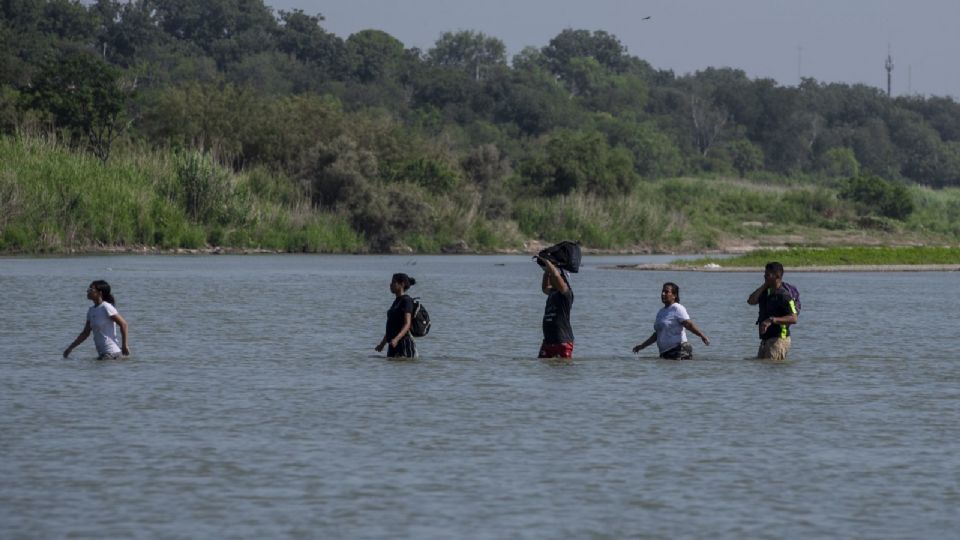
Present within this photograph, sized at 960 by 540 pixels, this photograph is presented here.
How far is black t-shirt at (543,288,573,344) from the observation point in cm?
2139

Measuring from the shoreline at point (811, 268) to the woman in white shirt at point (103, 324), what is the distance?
4465 centimetres

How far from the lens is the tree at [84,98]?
82.8m

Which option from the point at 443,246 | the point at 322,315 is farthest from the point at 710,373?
the point at 443,246

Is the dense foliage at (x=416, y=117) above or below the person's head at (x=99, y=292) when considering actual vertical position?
above

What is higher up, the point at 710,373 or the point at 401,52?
the point at 401,52

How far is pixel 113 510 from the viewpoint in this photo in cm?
1213

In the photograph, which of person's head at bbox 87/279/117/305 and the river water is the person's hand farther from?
person's head at bbox 87/279/117/305

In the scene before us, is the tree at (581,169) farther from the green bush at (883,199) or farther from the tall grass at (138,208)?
the green bush at (883,199)

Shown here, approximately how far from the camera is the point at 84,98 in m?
82.7

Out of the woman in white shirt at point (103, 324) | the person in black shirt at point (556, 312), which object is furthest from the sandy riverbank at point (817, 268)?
the woman in white shirt at point (103, 324)

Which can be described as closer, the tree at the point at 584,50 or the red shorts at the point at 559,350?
the red shorts at the point at 559,350

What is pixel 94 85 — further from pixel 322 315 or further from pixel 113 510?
pixel 113 510

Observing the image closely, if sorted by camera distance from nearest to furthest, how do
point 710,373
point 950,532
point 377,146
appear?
point 950,532, point 710,373, point 377,146

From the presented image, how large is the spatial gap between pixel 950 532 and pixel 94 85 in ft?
252
